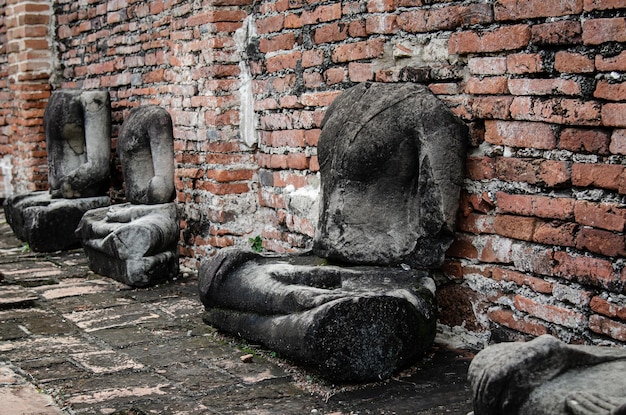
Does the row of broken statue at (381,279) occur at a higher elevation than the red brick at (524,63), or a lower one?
lower

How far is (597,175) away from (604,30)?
543 millimetres

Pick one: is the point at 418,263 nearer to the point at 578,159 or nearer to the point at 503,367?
the point at 578,159

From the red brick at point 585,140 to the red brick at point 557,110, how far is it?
0.04 meters

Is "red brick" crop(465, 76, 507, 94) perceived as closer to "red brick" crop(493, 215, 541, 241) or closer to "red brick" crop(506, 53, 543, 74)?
"red brick" crop(506, 53, 543, 74)

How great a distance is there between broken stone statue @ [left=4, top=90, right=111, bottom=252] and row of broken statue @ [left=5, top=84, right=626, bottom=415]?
120 inches

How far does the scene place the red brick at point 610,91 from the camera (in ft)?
10.2

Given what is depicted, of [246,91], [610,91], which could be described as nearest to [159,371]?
[610,91]

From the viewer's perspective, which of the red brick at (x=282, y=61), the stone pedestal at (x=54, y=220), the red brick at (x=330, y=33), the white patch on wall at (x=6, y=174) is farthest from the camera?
the white patch on wall at (x=6, y=174)

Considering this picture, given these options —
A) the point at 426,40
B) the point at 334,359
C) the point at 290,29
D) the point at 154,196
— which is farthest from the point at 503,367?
the point at 154,196

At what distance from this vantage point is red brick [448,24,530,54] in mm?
3518

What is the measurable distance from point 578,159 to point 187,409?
180cm

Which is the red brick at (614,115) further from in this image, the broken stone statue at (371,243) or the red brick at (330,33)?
the red brick at (330,33)

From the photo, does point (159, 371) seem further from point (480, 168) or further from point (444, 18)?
point (444, 18)

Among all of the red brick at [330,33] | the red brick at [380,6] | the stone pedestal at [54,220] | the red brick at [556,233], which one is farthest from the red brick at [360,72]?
the stone pedestal at [54,220]
